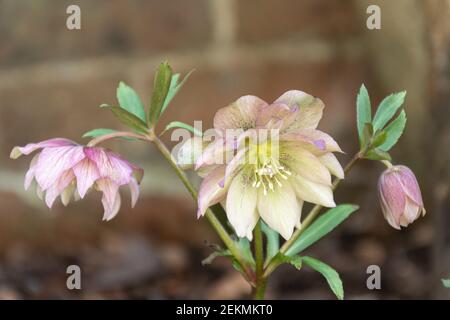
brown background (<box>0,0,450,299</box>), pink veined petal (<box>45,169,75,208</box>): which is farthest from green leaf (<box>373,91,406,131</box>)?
brown background (<box>0,0,450,299</box>)

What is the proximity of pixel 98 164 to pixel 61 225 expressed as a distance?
115 centimetres

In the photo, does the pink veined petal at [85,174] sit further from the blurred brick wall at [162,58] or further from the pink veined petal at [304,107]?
the blurred brick wall at [162,58]

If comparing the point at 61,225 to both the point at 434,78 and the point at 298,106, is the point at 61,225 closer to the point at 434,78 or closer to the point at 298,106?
the point at 434,78

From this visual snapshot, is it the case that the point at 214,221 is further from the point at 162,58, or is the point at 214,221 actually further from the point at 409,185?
the point at 162,58

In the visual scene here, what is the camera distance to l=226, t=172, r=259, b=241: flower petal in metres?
0.71

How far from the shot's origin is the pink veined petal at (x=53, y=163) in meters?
0.71

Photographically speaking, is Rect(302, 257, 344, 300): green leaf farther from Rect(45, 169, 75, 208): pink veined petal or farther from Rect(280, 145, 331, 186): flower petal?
Rect(45, 169, 75, 208): pink veined petal

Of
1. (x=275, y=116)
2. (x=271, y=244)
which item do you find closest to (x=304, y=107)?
(x=275, y=116)

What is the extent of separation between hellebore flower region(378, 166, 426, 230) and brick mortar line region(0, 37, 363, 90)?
1.09m

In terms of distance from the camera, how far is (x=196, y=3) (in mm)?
1781

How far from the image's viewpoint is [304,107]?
0.71 m

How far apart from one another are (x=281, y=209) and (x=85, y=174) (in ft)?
0.66

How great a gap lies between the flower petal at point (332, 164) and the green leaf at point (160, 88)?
181 mm
